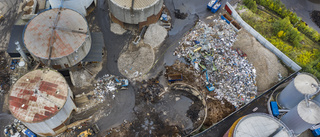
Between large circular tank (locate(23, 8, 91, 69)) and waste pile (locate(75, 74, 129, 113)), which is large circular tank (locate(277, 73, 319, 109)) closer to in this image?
A: waste pile (locate(75, 74, 129, 113))

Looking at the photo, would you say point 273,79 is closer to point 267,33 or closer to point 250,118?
point 267,33

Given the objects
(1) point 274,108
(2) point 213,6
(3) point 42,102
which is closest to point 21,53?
(3) point 42,102

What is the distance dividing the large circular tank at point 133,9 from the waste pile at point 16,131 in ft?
67.9

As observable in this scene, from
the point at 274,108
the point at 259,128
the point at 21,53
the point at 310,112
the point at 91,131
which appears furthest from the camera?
the point at 21,53

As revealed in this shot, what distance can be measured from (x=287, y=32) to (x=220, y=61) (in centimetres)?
1324

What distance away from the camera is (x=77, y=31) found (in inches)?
1256

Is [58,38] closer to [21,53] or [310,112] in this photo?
[21,53]

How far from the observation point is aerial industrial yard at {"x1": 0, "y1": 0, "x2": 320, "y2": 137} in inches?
1074

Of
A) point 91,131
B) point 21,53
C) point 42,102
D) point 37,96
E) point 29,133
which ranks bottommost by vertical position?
point 29,133

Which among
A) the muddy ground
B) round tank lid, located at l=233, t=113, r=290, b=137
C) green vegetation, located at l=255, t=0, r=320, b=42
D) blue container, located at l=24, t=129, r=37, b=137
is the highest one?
green vegetation, located at l=255, t=0, r=320, b=42

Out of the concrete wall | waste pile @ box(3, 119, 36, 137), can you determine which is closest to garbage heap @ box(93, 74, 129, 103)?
waste pile @ box(3, 119, 36, 137)

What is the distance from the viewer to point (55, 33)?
102 ft

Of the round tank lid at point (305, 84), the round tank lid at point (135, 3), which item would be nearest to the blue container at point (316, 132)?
the round tank lid at point (305, 84)

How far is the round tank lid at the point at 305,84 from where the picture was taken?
28.3m
